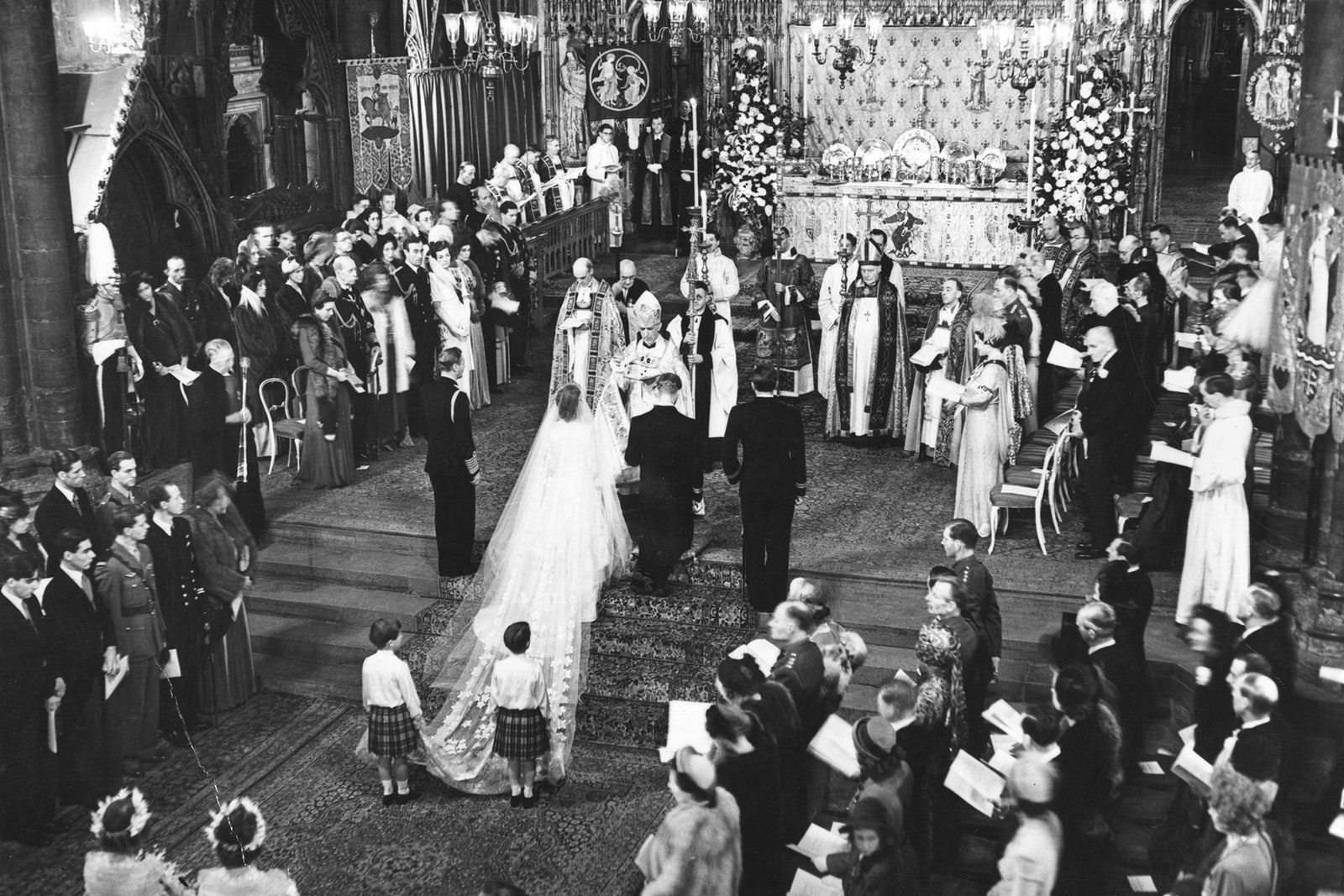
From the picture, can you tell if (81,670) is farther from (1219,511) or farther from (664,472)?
(1219,511)

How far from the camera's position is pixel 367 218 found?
14992mm

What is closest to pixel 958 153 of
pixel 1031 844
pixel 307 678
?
pixel 307 678

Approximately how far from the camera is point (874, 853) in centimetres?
605

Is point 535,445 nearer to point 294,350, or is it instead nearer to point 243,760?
point 243,760

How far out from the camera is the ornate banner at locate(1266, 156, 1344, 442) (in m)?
8.30

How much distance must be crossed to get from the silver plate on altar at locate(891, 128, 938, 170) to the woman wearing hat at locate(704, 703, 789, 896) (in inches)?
593

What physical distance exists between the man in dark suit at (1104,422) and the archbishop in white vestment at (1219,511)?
3.64 ft

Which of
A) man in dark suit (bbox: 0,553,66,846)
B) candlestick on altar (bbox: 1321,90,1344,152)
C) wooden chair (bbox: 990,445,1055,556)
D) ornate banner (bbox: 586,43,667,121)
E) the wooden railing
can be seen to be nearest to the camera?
man in dark suit (bbox: 0,553,66,846)

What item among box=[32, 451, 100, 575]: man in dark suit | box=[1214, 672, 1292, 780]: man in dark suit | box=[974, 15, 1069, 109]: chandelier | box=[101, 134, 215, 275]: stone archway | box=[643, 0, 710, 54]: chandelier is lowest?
box=[1214, 672, 1292, 780]: man in dark suit

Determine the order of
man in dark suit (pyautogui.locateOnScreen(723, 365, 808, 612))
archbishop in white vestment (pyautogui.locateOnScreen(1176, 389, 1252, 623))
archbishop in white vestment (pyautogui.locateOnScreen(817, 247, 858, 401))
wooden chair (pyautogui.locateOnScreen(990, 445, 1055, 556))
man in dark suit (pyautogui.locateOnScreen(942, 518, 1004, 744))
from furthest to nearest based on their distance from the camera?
archbishop in white vestment (pyautogui.locateOnScreen(817, 247, 858, 401)) < wooden chair (pyautogui.locateOnScreen(990, 445, 1055, 556)) < man in dark suit (pyautogui.locateOnScreen(723, 365, 808, 612)) < archbishop in white vestment (pyautogui.locateOnScreen(1176, 389, 1252, 623)) < man in dark suit (pyautogui.locateOnScreen(942, 518, 1004, 744))

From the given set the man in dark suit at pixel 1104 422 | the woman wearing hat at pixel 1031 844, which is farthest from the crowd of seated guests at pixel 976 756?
the man in dark suit at pixel 1104 422

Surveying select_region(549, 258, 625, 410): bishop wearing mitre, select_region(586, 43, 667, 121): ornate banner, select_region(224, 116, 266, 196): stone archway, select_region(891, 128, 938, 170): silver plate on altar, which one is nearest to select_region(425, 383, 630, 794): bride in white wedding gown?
select_region(549, 258, 625, 410): bishop wearing mitre

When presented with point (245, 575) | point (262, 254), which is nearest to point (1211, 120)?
point (262, 254)

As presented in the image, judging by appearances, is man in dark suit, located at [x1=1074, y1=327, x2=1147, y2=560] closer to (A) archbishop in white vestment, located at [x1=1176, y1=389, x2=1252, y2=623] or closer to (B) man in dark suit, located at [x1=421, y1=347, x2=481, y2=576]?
(A) archbishop in white vestment, located at [x1=1176, y1=389, x2=1252, y2=623]
